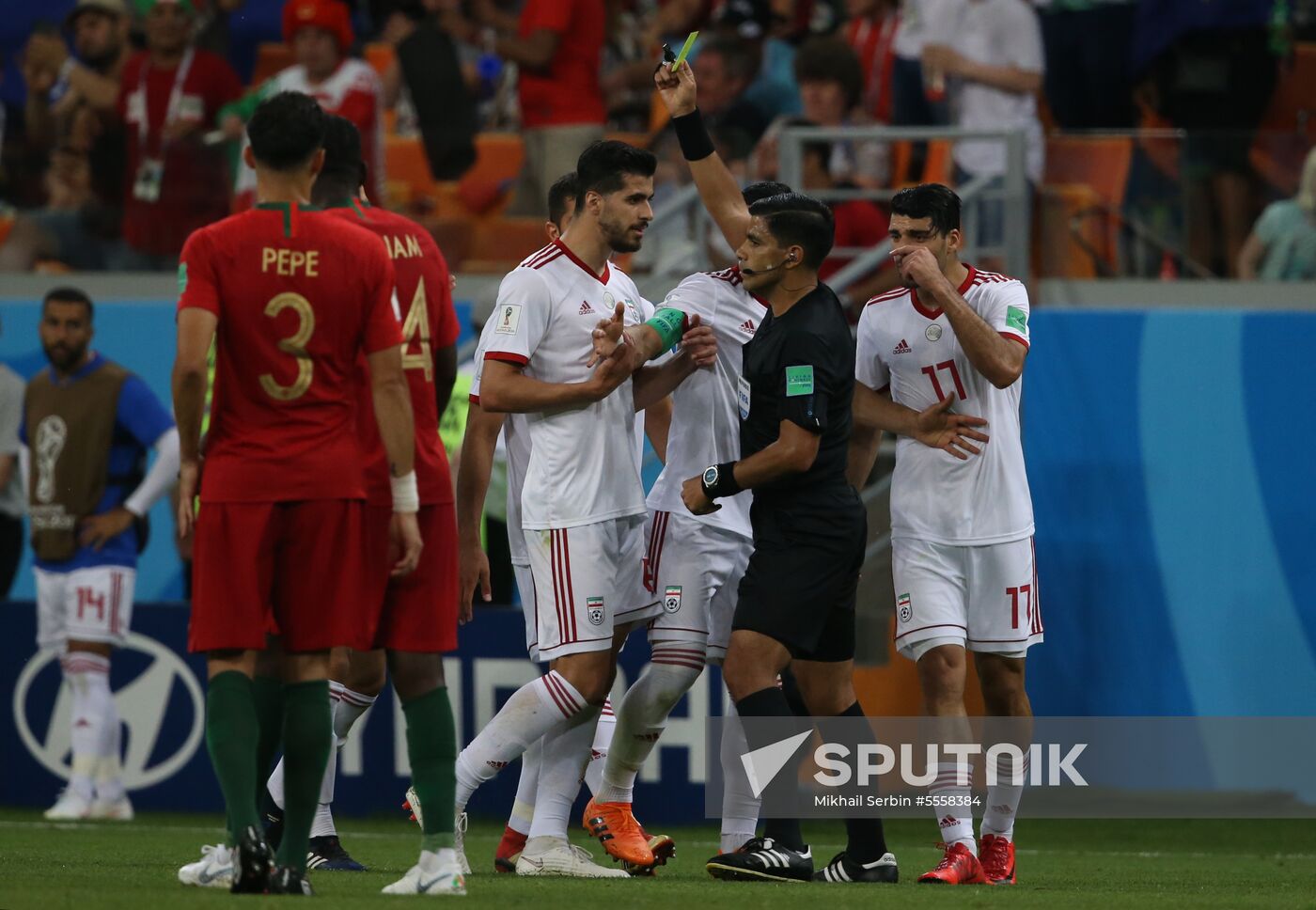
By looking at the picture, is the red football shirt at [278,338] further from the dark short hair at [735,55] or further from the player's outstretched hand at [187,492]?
the dark short hair at [735,55]

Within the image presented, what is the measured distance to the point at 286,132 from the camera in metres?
5.27

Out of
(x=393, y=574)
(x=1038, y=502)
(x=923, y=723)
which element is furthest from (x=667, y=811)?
(x=393, y=574)

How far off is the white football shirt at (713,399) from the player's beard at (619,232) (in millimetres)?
359

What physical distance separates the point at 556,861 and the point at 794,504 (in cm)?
140

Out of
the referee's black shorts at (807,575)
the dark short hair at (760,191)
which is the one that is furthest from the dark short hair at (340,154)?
the referee's black shorts at (807,575)

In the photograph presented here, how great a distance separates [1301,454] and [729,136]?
11.4ft

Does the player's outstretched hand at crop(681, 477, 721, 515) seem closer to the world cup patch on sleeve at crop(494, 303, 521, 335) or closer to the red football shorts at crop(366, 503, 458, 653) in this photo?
the world cup patch on sleeve at crop(494, 303, 521, 335)

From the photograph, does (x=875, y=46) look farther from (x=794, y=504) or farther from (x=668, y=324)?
(x=794, y=504)

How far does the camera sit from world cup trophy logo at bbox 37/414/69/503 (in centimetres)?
1011

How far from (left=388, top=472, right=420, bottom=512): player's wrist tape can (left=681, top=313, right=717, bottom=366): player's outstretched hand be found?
159cm

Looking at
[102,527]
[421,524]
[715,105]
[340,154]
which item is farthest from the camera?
[715,105]

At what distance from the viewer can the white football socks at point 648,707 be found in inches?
265

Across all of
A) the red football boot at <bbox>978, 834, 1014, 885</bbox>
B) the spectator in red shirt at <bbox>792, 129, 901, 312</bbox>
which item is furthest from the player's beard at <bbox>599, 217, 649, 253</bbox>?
the spectator in red shirt at <bbox>792, 129, 901, 312</bbox>

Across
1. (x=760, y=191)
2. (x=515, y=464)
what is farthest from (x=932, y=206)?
(x=515, y=464)
